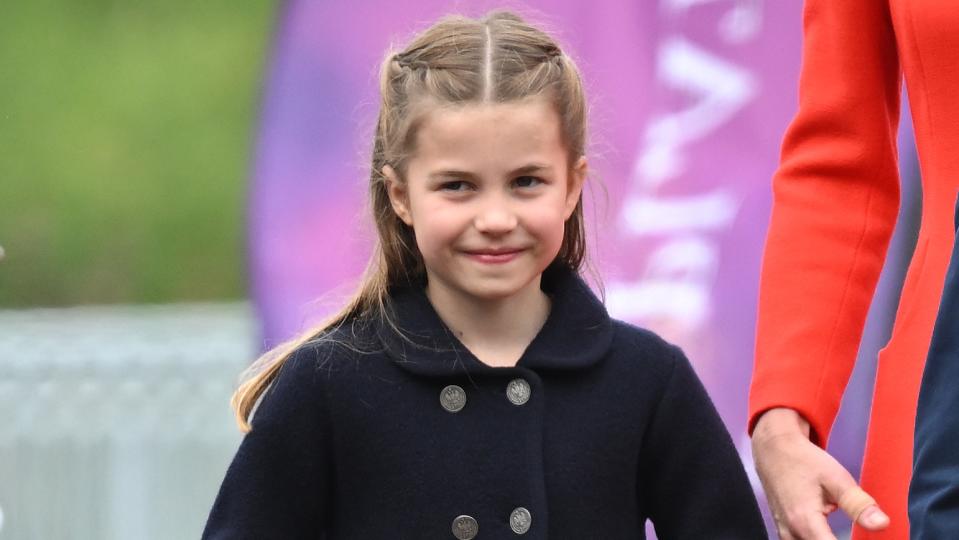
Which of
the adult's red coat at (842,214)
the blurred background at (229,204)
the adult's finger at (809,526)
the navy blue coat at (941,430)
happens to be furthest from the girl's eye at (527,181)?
the navy blue coat at (941,430)

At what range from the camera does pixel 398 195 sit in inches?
87.7

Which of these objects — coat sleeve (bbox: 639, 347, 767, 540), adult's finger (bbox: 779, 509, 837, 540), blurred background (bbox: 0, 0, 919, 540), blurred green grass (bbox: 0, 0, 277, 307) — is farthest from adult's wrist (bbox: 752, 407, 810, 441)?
blurred green grass (bbox: 0, 0, 277, 307)

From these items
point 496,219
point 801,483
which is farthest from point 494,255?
point 801,483

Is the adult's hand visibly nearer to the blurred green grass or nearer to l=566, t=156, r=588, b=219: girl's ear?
l=566, t=156, r=588, b=219: girl's ear

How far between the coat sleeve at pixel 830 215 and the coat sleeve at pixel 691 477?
23cm

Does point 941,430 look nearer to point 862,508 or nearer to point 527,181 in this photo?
point 862,508

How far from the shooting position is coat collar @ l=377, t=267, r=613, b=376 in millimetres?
2150

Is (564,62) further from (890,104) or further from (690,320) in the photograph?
(690,320)

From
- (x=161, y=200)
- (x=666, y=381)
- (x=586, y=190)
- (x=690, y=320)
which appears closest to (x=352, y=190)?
(x=586, y=190)

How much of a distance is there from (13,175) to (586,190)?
2.23 m

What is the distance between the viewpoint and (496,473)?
6.90 ft

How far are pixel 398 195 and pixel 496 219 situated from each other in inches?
8.7

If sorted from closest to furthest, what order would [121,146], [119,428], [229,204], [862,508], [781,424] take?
[862,508], [781,424], [119,428], [121,146], [229,204]

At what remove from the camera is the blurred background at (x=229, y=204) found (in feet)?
12.0
